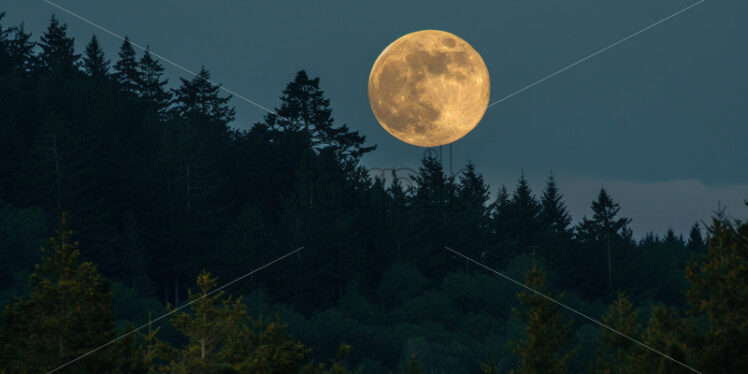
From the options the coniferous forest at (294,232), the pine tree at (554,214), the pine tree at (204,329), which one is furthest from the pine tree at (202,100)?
the pine tree at (204,329)

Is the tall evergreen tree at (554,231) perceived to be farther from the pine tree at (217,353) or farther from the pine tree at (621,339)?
the pine tree at (217,353)

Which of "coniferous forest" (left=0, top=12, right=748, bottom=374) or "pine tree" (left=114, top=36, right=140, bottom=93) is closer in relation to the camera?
"coniferous forest" (left=0, top=12, right=748, bottom=374)

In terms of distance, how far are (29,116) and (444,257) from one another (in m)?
61.2

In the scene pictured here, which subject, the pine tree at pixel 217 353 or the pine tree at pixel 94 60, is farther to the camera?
the pine tree at pixel 94 60

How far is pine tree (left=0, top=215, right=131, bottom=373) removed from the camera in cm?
3020

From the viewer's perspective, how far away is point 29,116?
10625 cm

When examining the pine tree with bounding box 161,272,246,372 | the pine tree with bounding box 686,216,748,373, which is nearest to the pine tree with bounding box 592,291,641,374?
the pine tree with bounding box 686,216,748,373

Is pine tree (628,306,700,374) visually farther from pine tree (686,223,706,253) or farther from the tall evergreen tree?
pine tree (686,223,706,253)

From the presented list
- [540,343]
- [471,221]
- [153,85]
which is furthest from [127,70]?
[540,343]

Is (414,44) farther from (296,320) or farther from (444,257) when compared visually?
(444,257)

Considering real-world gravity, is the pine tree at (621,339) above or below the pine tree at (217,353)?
below

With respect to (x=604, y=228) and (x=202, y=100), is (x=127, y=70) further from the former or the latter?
(x=604, y=228)

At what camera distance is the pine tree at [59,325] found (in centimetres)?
3020

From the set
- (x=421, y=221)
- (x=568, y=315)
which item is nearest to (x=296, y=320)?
(x=421, y=221)
